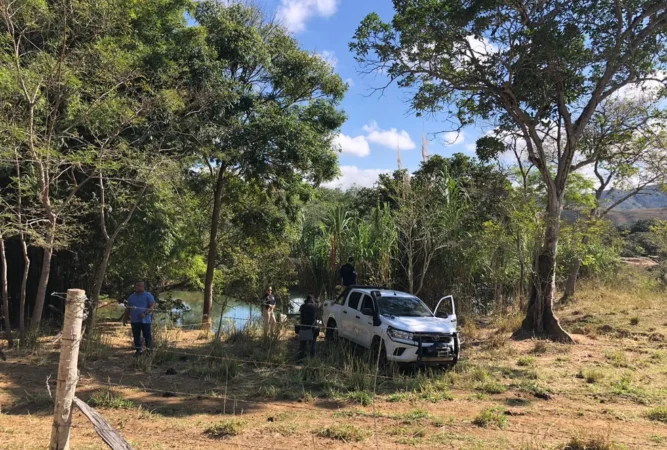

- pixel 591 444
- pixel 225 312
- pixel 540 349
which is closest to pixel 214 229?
pixel 225 312

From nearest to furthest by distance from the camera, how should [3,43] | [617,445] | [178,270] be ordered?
[617,445] → [3,43] → [178,270]

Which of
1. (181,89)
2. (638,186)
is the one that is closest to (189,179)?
(181,89)

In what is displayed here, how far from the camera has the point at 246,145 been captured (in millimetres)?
14305

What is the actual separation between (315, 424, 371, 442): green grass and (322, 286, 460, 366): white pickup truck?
279 centimetres

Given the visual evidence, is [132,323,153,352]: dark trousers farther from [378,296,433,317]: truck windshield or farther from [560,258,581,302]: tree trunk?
[560,258,581,302]: tree trunk

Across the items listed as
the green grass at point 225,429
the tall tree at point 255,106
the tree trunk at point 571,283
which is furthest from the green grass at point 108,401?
the tree trunk at point 571,283

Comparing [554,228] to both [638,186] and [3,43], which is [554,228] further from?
[3,43]

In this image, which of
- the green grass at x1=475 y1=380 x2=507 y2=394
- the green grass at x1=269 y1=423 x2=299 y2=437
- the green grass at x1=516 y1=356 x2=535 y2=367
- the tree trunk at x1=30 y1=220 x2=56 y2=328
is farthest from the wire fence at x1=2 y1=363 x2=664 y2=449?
the green grass at x1=516 y1=356 x2=535 y2=367

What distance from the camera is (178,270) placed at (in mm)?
20969

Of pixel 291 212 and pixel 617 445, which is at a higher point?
pixel 291 212

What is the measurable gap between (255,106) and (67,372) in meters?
11.8

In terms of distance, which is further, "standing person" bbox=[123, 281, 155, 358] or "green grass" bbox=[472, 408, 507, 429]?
"standing person" bbox=[123, 281, 155, 358]

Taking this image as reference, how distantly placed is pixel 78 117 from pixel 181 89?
3.49 m

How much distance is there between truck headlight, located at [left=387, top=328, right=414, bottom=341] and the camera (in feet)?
32.0
